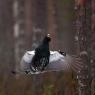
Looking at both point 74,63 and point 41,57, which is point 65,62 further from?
point 41,57

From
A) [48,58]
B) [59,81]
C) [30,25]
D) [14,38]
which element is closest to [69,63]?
[48,58]

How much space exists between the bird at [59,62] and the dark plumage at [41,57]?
0.16 ft

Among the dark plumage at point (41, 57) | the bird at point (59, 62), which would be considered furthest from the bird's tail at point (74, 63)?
the dark plumage at point (41, 57)

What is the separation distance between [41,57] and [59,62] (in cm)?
36

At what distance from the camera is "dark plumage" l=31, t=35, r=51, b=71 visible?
8648 millimetres

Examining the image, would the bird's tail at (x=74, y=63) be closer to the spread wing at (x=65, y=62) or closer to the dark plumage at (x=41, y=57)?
the spread wing at (x=65, y=62)

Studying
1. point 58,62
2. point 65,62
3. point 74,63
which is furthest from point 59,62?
point 74,63

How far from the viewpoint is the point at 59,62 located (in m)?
8.55

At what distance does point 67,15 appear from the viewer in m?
31.6

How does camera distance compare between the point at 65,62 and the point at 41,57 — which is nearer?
the point at 65,62

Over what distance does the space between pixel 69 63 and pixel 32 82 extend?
3980mm

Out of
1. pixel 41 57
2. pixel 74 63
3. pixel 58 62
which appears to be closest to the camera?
pixel 74 63

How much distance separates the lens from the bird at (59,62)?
8.31m

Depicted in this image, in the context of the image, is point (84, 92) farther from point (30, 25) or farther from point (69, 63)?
point (30, 25)
